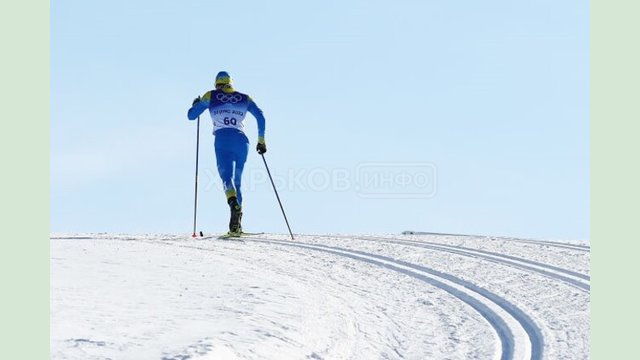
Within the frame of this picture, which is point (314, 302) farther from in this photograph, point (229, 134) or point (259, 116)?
point (259, 116)

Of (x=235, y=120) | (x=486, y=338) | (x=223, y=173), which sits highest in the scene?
(x=235, y=120)

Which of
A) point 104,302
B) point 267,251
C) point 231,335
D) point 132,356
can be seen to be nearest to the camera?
point 132,356

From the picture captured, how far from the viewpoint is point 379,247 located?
11.5 metres

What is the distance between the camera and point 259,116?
13781mm

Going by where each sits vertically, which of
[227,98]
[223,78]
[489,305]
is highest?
[223,78]

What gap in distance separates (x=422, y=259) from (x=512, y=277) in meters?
1.46

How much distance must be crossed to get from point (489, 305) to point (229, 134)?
6.57 m

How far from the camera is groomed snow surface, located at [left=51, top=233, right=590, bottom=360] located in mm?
6117

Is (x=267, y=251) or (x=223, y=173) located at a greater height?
(x=223, y=173)

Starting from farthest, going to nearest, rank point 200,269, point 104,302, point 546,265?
point 546,265, point 200,269, point 104,302

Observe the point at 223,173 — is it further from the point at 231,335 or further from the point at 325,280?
the point at 231,335

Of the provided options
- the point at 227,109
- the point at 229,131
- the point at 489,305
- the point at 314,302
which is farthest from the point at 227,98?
the point at 489,305

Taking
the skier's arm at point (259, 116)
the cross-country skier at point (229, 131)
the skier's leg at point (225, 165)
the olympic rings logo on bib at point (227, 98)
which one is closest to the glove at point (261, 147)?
the skier's arm at point (259, 116)

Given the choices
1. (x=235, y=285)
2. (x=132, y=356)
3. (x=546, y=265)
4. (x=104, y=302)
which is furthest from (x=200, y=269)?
(x=546, y=265)
